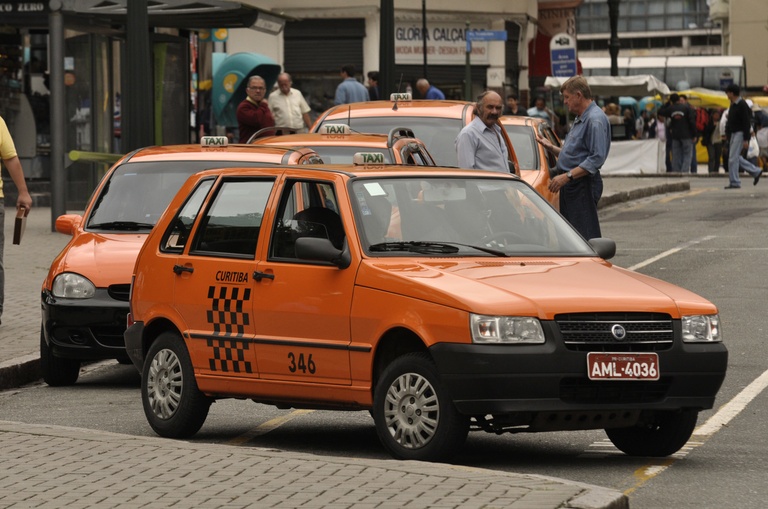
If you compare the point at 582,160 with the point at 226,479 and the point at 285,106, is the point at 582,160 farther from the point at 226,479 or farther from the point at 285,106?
the point at 285,106

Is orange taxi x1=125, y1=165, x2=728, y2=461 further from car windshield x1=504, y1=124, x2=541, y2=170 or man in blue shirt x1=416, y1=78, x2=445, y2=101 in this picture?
man in blue shirt x1=416, y1=78, x2=445, y2=101

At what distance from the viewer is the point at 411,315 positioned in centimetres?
797

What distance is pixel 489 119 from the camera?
45.8ft

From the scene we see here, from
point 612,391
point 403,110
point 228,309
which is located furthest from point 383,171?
point 403,110

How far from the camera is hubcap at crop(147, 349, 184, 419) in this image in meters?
9.33

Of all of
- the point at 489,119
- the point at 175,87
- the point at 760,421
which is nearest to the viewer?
the point at 760,421

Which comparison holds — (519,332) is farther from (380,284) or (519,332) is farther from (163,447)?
(163,447)

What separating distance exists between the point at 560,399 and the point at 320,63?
37283 mm

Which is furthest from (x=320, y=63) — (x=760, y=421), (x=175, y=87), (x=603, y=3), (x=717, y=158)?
(x=603, y=3)

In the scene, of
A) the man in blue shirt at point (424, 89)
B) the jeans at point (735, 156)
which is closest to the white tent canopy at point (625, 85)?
the jeans at point (735, 156)

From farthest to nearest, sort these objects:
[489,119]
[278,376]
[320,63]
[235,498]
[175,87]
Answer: [320,63] → [175,87] → [489,119] → [278,376] → [235,498]

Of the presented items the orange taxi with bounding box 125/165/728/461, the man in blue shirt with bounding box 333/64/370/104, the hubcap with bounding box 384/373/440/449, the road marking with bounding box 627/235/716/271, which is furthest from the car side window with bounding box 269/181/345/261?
the man in blue shirt with bounding box 333/64/370/104

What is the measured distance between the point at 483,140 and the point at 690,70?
59528 millimetres

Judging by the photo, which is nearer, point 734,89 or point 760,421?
point 760,421
